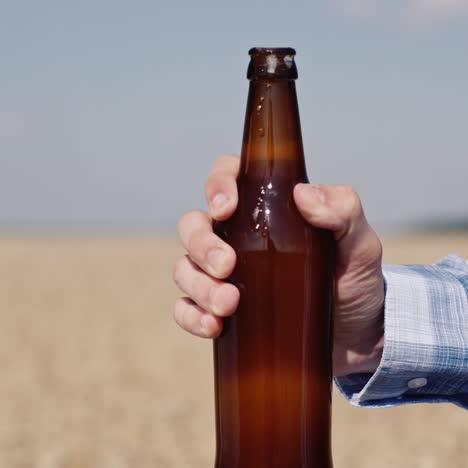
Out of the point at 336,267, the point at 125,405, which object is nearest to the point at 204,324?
the point at 336,267

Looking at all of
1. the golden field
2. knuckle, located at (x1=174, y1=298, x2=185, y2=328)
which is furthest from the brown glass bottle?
the golden field

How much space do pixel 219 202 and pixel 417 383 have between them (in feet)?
2.91

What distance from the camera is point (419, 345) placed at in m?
2.53

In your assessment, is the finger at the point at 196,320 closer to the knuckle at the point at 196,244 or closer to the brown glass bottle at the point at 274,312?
the brown glass bottle at the point at 274,312

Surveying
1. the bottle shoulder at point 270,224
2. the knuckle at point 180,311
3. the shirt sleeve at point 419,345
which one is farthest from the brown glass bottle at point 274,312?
the shirt sleeve at point 419,345

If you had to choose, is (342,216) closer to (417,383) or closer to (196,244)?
(196,244)

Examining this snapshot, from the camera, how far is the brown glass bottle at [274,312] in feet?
6.74

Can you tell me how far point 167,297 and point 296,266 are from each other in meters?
19.1

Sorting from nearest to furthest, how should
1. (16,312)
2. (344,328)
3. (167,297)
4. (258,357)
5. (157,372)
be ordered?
1. (258,357)
2. (344,328)
3. (157,372)
4. (16,312)
5. (167,297)

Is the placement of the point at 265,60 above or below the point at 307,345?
above

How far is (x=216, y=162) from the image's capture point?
2354 millimetres

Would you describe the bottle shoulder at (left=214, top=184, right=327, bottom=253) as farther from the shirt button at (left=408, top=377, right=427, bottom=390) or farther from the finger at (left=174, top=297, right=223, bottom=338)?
the shirt button at (left=408, top=377, right=427, bottom=390)

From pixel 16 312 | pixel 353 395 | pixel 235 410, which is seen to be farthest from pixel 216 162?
pixel 16 312

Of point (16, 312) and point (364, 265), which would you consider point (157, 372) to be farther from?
point (364, 265)
